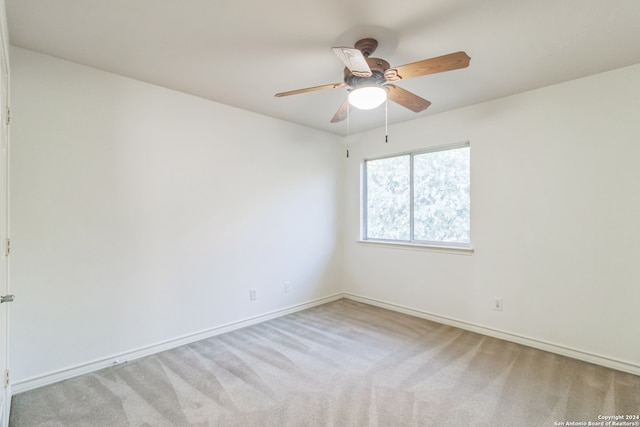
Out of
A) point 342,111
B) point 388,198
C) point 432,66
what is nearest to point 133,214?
point 342,111

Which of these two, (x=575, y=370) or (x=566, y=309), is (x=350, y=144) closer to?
(x=566, y=309)

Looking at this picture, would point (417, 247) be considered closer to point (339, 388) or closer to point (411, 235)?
point (411, 235)

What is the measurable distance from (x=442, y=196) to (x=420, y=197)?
28 cm

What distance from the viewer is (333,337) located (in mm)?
3189

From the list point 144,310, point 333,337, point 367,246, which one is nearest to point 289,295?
point 333,337

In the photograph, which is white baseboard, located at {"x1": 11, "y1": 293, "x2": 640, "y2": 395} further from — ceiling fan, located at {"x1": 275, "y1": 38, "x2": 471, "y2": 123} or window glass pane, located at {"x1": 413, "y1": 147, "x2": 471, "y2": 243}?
ceiling fan, located at {"x1": 275, "y1": 38, "x2": 471, "y2": 123}

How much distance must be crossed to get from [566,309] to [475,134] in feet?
6.22

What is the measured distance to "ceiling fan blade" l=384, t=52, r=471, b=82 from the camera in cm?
173

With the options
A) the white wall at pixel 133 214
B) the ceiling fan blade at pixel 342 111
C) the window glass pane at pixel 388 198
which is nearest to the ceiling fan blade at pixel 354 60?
the ceiling fan blade at pixel 342 111

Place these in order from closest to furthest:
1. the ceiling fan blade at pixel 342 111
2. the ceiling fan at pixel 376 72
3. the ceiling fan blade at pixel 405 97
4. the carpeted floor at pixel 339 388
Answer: the ceiling fan at pixel 376 72, the carpeted floor at pixel 339 388, the ceiling fan blade at pixel 405 97, the ceiling fan blade at pixel 342 111

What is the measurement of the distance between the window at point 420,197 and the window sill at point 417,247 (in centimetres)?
10

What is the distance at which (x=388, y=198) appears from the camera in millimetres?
4270

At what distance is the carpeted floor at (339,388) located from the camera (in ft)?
6.35

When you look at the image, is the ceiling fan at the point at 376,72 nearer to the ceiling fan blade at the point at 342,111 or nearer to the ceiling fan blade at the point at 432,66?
the ceiling fan blade at the point at 432,66
